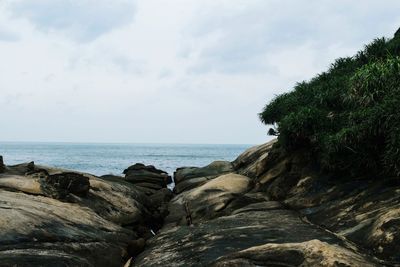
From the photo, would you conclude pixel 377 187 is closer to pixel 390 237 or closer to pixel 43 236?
pixel 390 237

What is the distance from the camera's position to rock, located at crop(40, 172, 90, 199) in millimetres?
13430

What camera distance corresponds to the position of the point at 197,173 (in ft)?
99.2

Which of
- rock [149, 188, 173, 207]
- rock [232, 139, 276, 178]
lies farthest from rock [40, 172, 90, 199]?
rock [232, 139, 276, 178]

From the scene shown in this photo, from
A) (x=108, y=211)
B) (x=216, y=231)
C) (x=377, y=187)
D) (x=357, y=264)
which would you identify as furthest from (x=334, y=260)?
(x=108, y=211)

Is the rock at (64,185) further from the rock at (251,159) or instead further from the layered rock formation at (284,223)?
the rock at (251,159)

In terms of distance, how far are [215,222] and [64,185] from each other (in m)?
5.42

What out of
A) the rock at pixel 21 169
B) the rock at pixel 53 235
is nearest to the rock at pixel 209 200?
the rock at pixel 53 235

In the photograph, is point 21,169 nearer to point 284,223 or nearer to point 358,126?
point 284,223

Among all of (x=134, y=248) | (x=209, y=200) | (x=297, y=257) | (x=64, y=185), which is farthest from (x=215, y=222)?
(x=64, y=185)

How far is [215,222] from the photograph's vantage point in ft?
42.1

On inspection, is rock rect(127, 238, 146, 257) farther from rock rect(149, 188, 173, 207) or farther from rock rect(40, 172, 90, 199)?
rock rect(149, 188, 173, 207)

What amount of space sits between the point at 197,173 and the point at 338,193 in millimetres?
17657

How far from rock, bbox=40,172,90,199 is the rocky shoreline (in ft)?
0.12

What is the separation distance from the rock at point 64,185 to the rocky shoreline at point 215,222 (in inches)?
1.4
